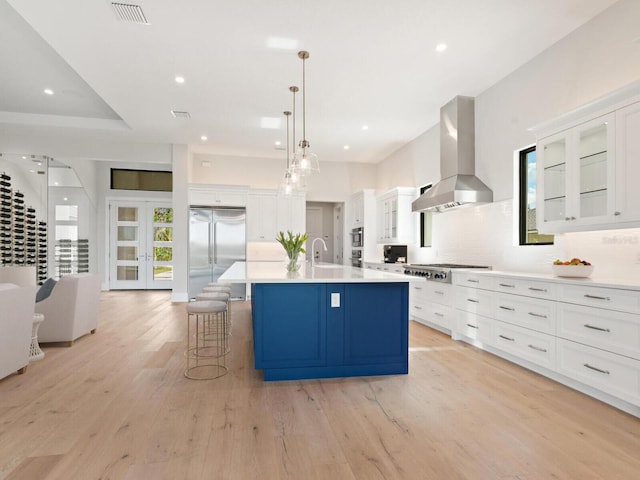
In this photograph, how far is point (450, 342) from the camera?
4238 millimetres

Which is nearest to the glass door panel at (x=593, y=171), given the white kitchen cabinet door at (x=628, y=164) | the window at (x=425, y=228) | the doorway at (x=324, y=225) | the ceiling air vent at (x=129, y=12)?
the white kitchen cabinet door at (x=628, y=164)

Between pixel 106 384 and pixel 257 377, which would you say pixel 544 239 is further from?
pixel 106 384

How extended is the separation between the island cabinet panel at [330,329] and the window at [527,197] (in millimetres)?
1879

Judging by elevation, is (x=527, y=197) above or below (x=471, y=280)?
above

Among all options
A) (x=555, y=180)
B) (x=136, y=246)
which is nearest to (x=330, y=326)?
(x=555, y=180)

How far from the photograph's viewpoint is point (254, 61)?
13.1ft

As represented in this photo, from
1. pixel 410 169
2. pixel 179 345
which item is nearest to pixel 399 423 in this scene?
pixel 179 345

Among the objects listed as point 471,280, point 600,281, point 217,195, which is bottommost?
point 471,280

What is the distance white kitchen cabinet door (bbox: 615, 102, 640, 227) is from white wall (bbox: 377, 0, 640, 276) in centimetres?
37

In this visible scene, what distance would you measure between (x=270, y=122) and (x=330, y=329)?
13.2ft

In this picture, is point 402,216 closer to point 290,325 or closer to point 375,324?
point 375,324

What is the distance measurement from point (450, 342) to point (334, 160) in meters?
5.22

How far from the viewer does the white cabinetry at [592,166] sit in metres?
2.57

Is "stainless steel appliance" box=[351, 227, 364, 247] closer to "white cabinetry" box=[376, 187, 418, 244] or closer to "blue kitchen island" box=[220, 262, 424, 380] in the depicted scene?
"white cabinetry" box=[376, 187, 418, 244]
